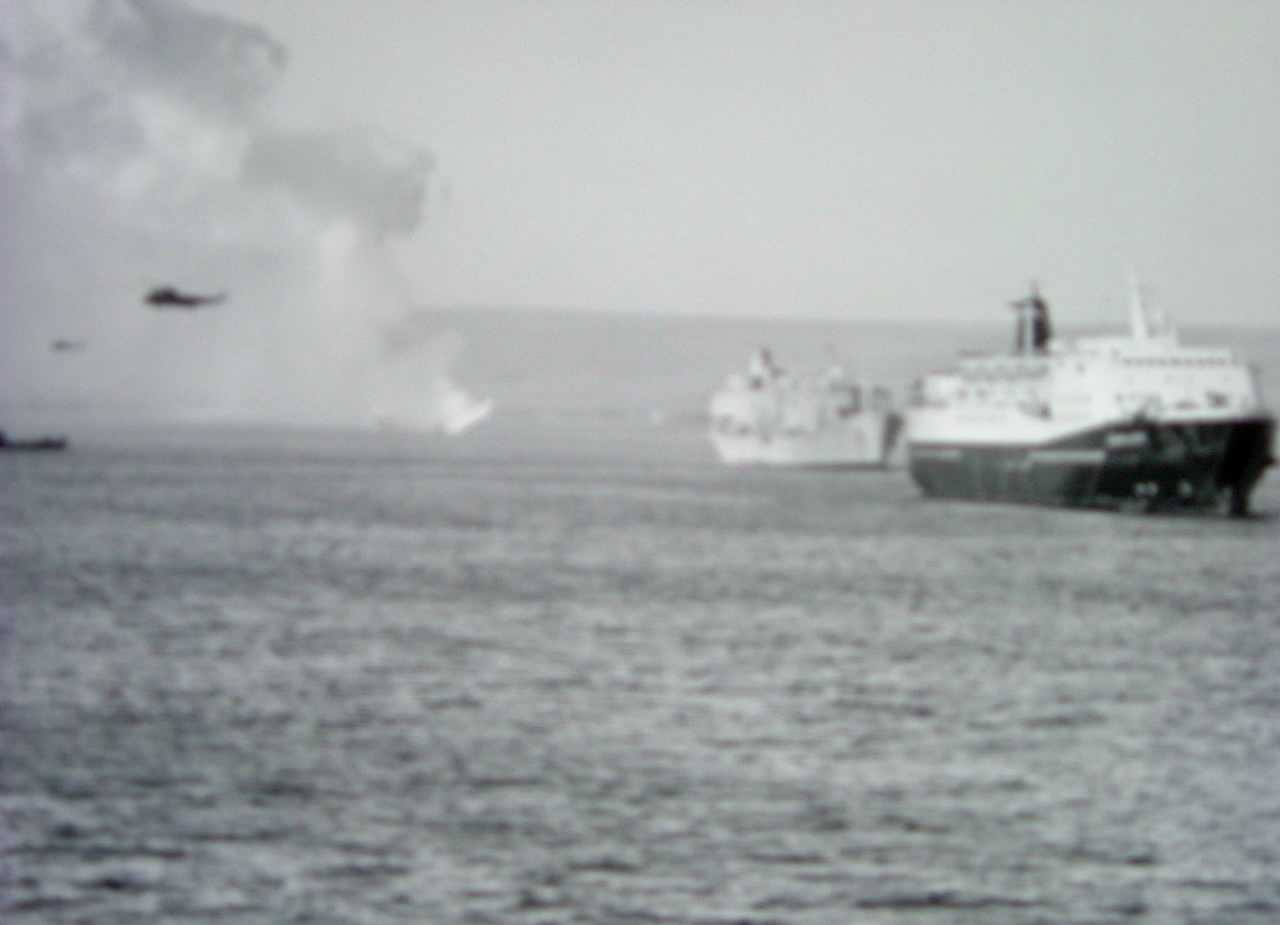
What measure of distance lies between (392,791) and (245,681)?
9509mm

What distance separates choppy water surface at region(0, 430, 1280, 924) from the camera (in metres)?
18.7

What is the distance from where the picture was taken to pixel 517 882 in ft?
61.0

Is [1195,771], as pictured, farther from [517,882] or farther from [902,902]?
[517,882]

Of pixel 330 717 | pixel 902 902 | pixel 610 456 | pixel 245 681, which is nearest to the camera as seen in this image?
pixel 902 902

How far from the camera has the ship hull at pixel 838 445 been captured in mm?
129250

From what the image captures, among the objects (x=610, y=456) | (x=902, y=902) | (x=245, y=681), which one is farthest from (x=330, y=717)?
(x=610, y=456)

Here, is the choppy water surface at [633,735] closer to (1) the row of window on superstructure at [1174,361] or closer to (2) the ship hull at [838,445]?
(1) the row of window on superstructure at [1174,361]

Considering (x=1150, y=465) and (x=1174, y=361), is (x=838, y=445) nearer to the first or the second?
(x=1174, y=361)

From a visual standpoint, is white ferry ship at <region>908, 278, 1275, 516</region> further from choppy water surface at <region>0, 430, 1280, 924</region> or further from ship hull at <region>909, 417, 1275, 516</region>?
choppy water surface at <region>0, 430, 1280, 924</region>

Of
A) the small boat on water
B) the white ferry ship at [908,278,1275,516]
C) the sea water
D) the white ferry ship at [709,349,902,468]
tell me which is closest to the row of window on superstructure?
the white ferry ship at [908,278,1275,516]

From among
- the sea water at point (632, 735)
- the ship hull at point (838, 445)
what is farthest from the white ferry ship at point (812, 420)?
the sea water at point (632, 735)

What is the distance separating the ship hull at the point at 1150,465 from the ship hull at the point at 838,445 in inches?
1858

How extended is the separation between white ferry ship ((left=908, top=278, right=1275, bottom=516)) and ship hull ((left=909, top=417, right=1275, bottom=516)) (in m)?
0.04

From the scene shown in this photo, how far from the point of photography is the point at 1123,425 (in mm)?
73500
